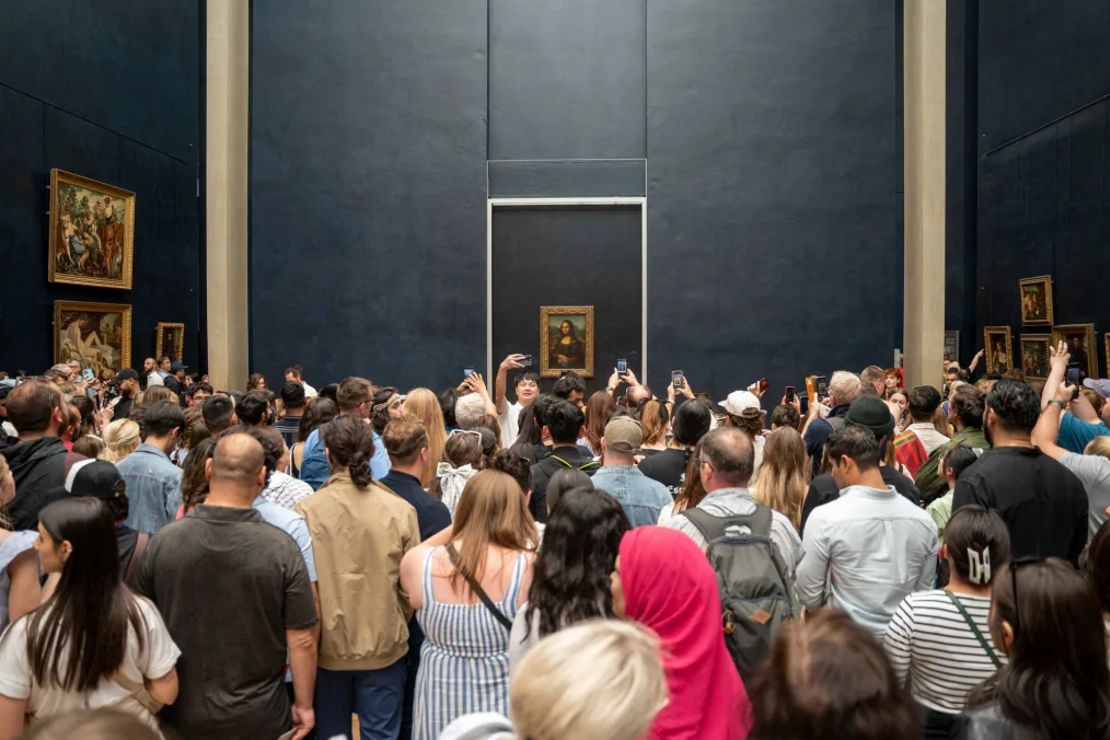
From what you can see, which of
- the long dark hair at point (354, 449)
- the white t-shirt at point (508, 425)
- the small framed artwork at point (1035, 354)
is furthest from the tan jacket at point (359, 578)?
the small framed artwork at point (1035, 354)

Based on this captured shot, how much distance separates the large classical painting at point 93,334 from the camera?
52.3ft

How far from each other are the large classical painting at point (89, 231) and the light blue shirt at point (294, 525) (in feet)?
43.3

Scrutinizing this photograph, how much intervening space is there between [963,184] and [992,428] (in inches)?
632

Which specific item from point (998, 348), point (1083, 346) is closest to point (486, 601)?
point (1083, 346)

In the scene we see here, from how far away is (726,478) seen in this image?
4.45m

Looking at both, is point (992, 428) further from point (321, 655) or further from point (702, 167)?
point (702, 167)

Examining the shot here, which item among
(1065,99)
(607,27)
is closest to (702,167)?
(607,27)

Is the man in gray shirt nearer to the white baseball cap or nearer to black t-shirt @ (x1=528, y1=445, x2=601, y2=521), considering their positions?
black t-shirt @ (x1=528, y1=445, x2=601, y2=521)

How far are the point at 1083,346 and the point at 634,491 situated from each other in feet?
38.5

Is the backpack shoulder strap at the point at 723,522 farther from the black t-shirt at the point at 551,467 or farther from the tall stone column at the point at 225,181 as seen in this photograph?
the tall stone column at the point at 225,181

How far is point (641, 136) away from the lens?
19812 millimetres

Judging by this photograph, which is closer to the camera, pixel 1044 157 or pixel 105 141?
pixel 1044 157

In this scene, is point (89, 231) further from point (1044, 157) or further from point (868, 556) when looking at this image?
point (1044, 157)

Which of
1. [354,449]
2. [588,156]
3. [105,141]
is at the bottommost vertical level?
[354,449]
